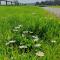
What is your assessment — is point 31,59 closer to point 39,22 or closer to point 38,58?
point 38,58

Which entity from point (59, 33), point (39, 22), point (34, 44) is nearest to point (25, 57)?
point (34, 44)

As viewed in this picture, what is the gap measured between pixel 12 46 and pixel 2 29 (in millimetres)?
1444

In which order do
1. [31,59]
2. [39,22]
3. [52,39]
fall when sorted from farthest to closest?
1. [39,22]
2. [52,39]
3. [31,59]

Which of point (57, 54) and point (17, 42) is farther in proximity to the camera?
point (17, 42)

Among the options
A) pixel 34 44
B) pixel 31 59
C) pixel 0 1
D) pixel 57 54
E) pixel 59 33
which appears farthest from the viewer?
pixel 0 1

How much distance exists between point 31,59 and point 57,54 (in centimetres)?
80

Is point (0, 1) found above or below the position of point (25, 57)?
below

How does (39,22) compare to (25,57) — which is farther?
(39,22)

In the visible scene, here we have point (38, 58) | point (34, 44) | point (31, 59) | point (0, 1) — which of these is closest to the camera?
point (31, 59)

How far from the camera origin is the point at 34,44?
4520 mm

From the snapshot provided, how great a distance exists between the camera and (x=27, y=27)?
225 inches

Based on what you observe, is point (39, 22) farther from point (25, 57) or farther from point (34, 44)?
point (25, 57)

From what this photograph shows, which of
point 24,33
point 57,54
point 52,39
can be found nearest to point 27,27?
point 24,33

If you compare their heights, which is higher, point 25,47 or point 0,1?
point 25,47
